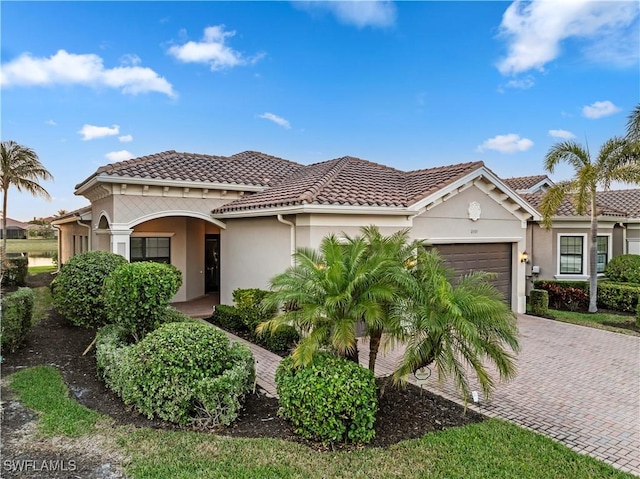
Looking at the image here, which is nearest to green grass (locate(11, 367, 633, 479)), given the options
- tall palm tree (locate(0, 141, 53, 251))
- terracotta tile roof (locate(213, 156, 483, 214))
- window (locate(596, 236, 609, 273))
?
terracotta tile roof (locate(213, 156, 483, 214))

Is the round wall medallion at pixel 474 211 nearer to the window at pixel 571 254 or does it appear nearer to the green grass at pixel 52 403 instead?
the window at pixel 571 254

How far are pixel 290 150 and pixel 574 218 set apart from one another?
15.8 m

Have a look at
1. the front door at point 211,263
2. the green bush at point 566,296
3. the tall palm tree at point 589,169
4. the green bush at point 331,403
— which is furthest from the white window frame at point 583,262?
the green bush at point 331,403

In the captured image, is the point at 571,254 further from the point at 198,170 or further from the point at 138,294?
the point at 138,294

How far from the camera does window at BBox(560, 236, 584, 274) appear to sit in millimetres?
18469

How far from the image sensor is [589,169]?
14688mm

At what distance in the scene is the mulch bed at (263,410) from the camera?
5758 mm

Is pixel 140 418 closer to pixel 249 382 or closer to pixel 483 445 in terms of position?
pixel 249 382

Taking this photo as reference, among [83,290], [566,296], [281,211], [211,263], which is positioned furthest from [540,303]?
[83,290]

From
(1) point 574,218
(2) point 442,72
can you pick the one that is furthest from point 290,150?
(1) point 574,218

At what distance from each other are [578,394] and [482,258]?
24.6 feet

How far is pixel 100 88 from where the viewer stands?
52.5 ft

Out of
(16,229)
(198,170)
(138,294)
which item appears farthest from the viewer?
(16,229)

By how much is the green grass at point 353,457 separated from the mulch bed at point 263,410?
0.90ft
